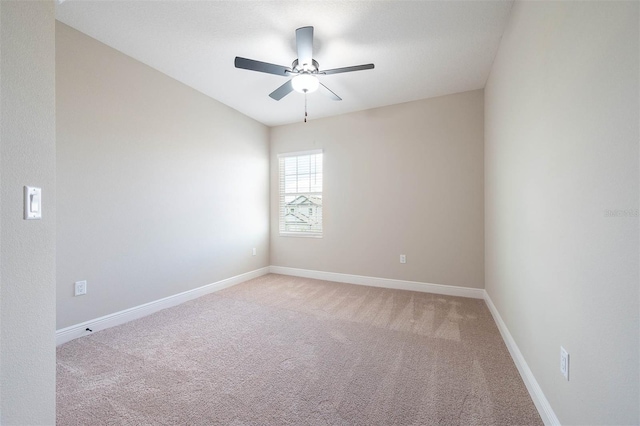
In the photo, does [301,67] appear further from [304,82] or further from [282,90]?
[282,90]

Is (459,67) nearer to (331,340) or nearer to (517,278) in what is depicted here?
(517,278)

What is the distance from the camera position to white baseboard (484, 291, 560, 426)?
51.9 inches

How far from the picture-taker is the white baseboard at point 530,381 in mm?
1318

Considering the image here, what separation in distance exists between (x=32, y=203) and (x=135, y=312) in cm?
232

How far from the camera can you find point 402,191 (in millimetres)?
3729

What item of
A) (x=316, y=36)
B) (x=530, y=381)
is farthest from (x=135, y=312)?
(x=530, y=381)

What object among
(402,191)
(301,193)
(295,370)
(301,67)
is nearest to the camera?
(295,370)

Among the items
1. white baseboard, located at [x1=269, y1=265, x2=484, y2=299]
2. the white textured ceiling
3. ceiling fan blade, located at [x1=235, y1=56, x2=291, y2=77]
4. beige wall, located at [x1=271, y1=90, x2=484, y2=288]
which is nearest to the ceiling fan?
ceiling fan blade, located at [x1=235, y1=56, x2=291, y2=77]

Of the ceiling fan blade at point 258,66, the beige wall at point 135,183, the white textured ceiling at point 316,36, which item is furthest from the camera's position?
the beige wall at point 135,183

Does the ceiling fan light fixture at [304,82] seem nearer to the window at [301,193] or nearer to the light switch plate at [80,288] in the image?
the window at [301,193]

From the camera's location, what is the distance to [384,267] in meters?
3.86

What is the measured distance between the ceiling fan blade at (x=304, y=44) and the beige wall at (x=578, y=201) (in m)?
1.47

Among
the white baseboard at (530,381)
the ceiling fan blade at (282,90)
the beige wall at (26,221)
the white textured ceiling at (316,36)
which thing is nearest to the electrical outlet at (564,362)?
the white baseboard at (530,381)

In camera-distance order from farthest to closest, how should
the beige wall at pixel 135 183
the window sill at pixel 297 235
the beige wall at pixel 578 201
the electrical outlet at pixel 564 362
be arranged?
the window sill at pixel 297 235 < the beige wall at pixel 135 183 < the electrical outlet at pixel 564 362 < the beige wall at pixel 578 201
